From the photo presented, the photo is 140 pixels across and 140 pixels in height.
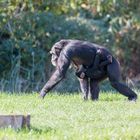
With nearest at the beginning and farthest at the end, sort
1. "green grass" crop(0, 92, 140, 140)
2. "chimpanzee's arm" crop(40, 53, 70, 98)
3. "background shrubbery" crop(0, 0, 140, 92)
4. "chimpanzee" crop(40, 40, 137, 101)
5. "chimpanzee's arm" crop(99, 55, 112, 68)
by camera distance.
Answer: "green grass" crop(0, 92, 140, 140) < "chimpanzee's arm" crop(40, 53, 70, 98) < "chimpanzee" crop(40, 40, 137, 101) < "chimpanzee's arm" crop(99, 55, 112, 68) < "background shrubbery" crop(0, 0, 140, 92)

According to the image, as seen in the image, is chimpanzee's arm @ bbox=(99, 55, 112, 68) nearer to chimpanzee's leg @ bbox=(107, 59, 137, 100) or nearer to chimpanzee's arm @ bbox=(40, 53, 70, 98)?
chimpanzee's leg @ bbox=(107, 59, 137, 100)

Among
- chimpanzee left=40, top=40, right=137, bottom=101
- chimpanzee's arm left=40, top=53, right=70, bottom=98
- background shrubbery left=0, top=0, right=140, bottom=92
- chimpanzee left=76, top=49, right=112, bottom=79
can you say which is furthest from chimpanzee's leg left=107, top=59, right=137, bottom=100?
background shrubbery left=0, top=0, right=140, bottom=92

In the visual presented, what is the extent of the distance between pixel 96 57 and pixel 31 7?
6.20 meters

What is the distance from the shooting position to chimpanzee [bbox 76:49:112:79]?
1273 centimetres

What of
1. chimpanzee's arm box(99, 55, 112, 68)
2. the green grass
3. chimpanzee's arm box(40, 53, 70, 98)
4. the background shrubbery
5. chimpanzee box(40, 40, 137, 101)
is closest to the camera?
the green grass

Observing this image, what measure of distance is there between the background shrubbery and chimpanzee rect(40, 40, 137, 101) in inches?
158

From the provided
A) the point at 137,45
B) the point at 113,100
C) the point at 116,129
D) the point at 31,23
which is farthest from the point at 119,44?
the point at 116,129

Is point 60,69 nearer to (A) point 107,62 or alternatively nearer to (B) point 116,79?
(A) point 107,62

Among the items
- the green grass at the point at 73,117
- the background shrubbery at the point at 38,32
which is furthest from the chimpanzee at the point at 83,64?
the background shrubbery at the point at 38,32

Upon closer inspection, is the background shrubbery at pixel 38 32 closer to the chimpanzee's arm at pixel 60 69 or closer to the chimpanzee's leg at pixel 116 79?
the chimpanzee's arm at pixel 60 69

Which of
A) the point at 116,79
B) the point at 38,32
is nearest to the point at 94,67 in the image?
the point at 116,79

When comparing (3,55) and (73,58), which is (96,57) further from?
(3,55)

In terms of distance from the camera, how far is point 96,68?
41.8ft

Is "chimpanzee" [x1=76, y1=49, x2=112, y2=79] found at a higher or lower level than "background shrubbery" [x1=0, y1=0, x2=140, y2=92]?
higher
